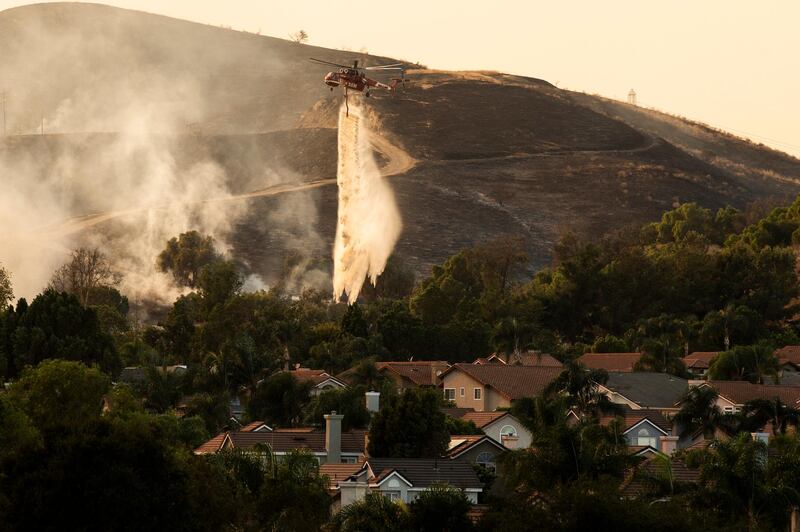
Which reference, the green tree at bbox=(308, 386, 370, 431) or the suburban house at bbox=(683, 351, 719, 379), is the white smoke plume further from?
the green tree at bbox=(308, 386, 370, 431)

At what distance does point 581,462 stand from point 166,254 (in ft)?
452

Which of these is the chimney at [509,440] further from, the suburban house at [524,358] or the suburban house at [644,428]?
the suburban house at [524,358]

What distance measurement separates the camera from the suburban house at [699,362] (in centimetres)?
11919

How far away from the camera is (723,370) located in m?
108

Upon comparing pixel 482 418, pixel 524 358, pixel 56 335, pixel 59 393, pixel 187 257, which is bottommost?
pixel 59 393

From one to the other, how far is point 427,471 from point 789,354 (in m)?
72.1

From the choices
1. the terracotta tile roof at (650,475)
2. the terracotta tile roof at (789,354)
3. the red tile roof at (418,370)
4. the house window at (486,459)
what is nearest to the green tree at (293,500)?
the terracotta tile roof at (650,475)

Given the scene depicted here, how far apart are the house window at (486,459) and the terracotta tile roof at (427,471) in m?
4.52

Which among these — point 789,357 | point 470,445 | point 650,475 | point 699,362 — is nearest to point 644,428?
point 470,445

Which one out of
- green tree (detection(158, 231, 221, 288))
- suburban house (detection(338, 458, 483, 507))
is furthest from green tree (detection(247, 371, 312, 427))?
green tree (detection(158, 231, 221, 288))

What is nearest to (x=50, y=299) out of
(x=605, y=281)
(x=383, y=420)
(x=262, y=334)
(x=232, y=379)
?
(x=232, y=379)

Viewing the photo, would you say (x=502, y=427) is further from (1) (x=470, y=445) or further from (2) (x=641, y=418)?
(1) (x=470, y=445)

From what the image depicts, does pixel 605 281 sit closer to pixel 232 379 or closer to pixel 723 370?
pixel 723 370

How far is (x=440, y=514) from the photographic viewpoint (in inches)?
2002
